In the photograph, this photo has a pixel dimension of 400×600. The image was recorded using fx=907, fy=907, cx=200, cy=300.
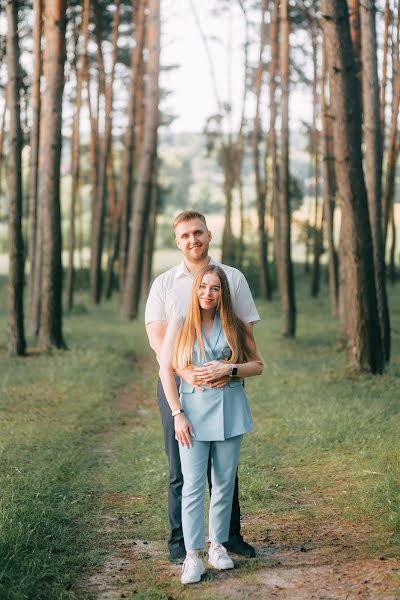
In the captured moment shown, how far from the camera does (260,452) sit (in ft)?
29.8

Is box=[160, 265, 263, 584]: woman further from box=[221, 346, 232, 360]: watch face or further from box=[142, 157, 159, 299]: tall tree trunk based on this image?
box=[142, 157, 159, 299]: tall tree trunk

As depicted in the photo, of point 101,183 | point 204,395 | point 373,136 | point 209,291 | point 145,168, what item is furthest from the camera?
point 101,183

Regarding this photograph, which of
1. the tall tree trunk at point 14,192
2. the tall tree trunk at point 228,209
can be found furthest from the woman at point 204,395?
the tall tree trunk at point 228,209

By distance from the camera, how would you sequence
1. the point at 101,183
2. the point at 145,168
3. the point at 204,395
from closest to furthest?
the point at 204,395 < the point at 145,168 < the point at 101,183

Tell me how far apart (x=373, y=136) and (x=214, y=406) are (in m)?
10.7

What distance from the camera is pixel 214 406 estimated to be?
5.58m

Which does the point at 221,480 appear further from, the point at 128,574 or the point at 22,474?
the point at 22,474

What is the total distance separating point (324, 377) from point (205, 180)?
75075 mm

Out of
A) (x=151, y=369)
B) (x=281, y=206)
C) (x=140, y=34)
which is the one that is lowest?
(x=151, y=369)

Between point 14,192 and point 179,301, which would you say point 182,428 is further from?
point 14,192

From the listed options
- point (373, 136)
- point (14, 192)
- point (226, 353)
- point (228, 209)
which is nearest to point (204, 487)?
point (226, 353)

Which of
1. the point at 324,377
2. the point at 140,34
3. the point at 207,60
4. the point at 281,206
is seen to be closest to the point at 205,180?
the point at 207,60

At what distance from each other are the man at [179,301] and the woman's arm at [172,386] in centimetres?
14

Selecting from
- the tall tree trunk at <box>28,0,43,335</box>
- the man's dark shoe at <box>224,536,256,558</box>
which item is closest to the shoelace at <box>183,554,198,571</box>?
the man's dark shoe at <box>224,536,256,558</box>
